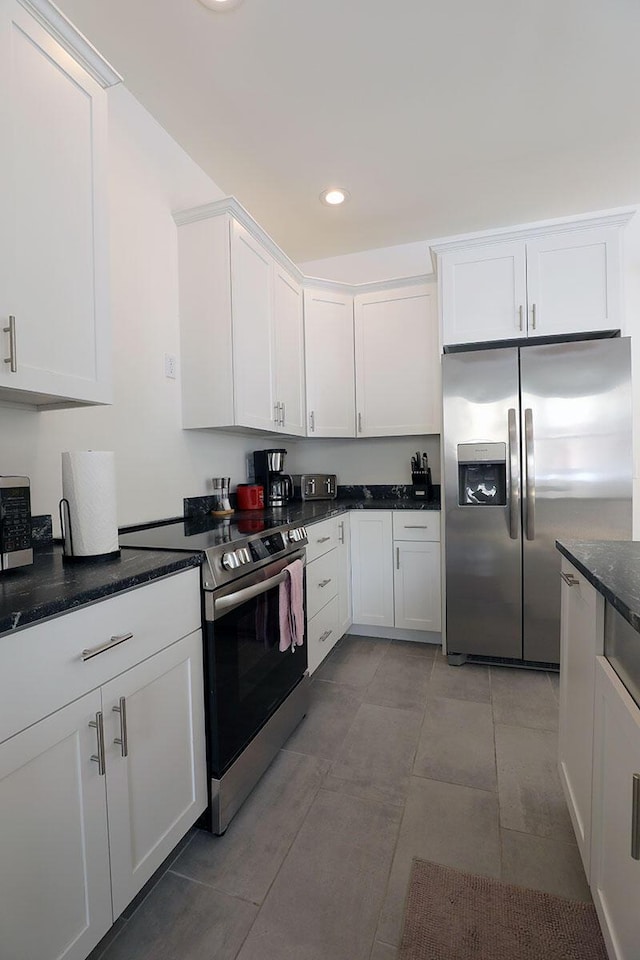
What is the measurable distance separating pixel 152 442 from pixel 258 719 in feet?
4.25

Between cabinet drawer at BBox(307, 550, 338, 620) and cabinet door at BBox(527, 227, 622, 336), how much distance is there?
1781mm

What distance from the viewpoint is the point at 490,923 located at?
1139mm

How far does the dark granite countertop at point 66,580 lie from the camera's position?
852 millimetres

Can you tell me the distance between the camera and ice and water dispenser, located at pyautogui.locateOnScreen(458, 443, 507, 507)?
2535 millimetres

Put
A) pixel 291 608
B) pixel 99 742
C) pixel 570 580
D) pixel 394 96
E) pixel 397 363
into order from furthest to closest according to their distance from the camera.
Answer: pixel 397 363 → pixel 394 96 → pixel 291 608 → pixel 570 580 → pixel 99 742

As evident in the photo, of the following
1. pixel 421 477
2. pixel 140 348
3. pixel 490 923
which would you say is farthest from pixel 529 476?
pixel 140 348

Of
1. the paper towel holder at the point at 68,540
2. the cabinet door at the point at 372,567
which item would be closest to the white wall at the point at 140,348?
the paper towel holder at the point at 68,540

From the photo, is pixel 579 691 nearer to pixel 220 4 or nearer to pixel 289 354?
pixel 289 354

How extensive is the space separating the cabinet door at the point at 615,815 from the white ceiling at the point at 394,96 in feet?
7.53

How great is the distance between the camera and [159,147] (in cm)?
216

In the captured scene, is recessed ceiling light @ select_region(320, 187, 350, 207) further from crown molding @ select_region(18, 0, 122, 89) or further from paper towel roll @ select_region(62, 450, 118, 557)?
paper towel roll @ select_region(62, 450, 118, 557)

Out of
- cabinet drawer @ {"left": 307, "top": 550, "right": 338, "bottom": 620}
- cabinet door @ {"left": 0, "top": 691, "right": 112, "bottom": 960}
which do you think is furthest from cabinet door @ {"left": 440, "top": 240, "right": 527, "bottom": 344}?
cabinet door @ {"left": 0, "top": 691, "right": 112, "bottom": 960}

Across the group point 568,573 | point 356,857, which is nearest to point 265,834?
point 356,857

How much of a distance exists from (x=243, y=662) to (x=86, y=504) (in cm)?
74
